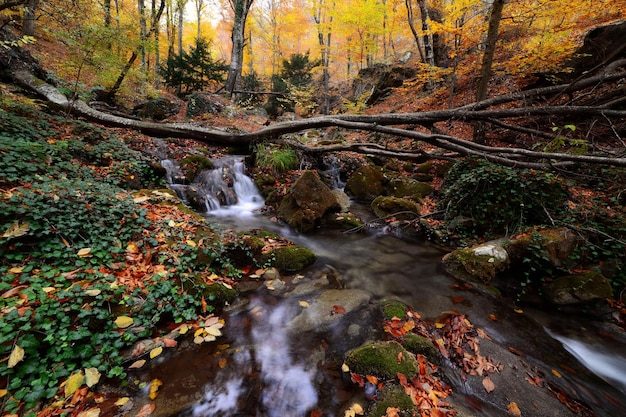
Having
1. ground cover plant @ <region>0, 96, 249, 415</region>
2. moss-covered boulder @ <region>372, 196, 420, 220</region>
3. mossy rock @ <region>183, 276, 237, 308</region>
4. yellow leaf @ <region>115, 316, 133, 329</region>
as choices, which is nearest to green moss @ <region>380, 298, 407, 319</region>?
mossy rock @ <region>183, 276, 237, 308</region>

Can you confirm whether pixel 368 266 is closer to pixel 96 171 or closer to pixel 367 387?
pixel 367 387

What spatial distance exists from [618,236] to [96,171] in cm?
1006

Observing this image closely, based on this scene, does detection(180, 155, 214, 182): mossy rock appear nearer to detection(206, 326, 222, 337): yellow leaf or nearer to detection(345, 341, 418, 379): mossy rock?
detection(206, 326, 222, 337): yellow leaf

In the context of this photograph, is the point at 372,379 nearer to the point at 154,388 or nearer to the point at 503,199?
the point at 154,388

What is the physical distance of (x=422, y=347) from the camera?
3.10 metres

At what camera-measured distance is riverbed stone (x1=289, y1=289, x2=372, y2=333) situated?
3613 millimetres

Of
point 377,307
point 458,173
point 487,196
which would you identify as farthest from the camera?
point 458,173

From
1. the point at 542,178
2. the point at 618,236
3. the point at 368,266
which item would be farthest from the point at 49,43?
the point at 618,236

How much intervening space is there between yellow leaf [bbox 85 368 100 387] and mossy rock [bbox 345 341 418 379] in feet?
7.99

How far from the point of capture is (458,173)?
7.23 m

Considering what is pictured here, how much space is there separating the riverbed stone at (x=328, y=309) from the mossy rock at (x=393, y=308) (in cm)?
27

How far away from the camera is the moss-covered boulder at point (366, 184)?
9237 mm

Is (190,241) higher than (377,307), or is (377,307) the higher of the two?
(190,241)

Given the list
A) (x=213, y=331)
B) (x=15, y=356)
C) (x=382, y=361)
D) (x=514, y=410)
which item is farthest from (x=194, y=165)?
(x=514, y=410)
